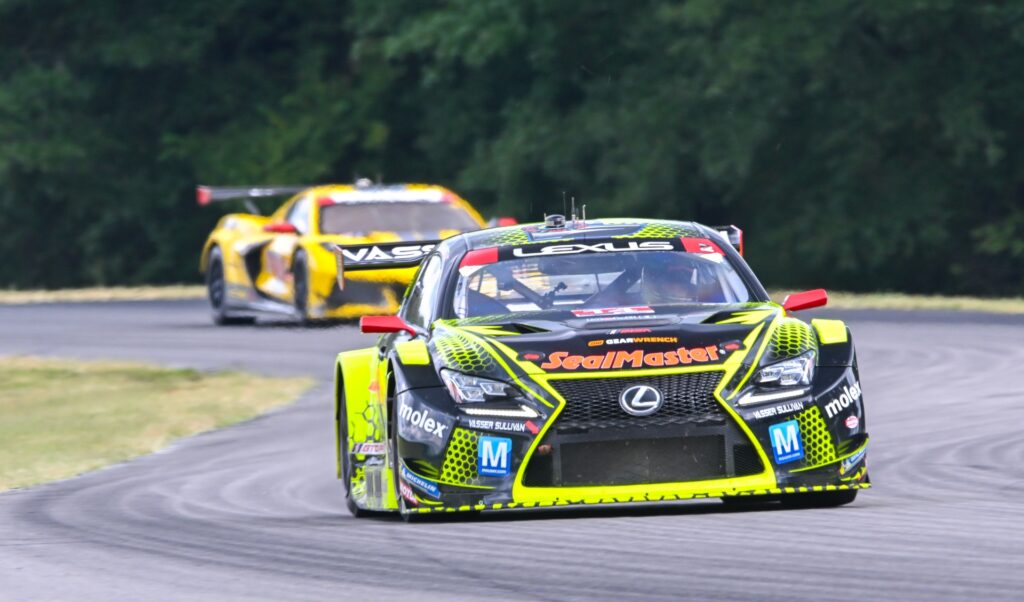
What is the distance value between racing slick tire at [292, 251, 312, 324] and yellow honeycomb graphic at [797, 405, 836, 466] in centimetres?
1396

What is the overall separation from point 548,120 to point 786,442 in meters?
34.2

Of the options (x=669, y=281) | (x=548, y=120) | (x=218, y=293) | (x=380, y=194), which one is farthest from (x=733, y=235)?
(x=548, y=120)

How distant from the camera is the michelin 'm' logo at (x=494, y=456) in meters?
8.05

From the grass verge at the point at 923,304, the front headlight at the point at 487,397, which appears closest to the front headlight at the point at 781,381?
the front headlight at the point at 487,397

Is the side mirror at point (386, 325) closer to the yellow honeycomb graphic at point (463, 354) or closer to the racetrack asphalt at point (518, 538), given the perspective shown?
the yellow honeycomb graphic at point (463, 354)

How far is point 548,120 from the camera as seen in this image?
4206 cm

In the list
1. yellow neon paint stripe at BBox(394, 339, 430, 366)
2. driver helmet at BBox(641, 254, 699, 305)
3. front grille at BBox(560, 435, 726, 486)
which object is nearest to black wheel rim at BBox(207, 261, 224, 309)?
driver helmet at BBox(641, 254, 699, 305)

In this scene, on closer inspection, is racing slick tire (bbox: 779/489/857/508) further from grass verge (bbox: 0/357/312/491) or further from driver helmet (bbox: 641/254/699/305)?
grass verge (bbox: 0/357/312/491)

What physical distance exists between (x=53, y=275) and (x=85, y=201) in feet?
10.3

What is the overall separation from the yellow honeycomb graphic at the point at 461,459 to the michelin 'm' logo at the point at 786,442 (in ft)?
3.50

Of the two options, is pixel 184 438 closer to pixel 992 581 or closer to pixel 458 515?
pixel 458 515

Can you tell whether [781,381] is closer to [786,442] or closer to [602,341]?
[786,442]

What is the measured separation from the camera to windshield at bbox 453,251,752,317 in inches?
357

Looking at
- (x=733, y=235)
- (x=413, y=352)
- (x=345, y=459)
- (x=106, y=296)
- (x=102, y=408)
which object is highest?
(x=733, y=235)
